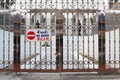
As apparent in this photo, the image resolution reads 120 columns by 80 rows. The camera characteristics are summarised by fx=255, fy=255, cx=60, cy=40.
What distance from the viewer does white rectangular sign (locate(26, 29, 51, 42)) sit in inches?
305

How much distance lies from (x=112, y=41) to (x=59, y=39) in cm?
180

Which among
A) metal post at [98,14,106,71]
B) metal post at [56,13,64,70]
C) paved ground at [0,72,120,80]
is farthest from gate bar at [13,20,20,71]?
metal post at [98,14,106,71]

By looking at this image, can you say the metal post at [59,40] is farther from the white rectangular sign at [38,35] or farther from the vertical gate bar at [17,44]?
the vertical gate bar at [17,44]

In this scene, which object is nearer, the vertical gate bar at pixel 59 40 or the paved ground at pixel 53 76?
the paved ground at pixel 53 76

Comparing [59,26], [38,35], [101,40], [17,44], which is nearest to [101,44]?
[101,40]

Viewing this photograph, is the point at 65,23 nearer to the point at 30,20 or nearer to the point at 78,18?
the point at 78,18

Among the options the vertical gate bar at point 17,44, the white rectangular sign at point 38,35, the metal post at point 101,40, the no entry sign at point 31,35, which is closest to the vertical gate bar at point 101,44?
the metal post at point 101,40

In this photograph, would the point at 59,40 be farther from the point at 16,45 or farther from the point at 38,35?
the point at 16,45

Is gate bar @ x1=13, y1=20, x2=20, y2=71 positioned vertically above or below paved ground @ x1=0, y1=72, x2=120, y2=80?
above

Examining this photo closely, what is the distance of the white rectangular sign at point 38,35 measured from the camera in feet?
25.5

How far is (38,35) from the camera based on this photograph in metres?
7.80

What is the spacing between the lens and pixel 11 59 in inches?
320

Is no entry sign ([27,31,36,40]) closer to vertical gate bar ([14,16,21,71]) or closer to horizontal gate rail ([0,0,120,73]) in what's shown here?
horizontal gate rail ([0,0,120,73])

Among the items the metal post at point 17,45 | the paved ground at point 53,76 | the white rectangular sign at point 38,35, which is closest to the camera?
the paved ground at point 53,76
